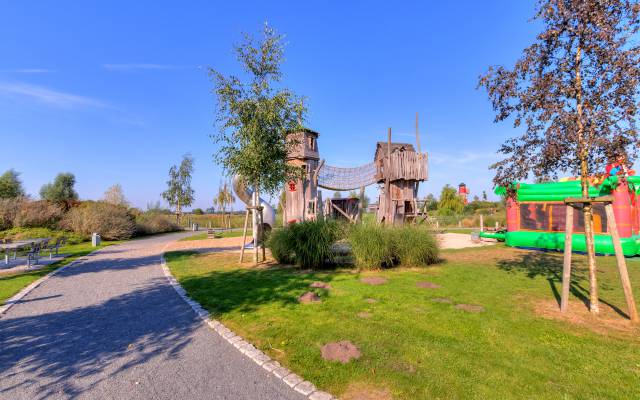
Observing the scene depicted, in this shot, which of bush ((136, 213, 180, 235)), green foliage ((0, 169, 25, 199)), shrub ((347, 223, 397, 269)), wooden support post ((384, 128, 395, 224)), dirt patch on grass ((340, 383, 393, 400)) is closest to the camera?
dirt patch on grass ((340, 383, 393, 400))

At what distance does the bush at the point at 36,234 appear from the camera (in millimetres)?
19141

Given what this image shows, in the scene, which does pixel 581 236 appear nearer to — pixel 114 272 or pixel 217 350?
pixel 217 350

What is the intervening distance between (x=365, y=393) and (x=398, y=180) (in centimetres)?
1565

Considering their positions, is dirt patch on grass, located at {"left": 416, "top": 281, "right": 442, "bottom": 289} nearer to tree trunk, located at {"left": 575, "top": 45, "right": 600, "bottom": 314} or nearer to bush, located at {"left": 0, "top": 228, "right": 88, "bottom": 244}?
tree trunk, located at {"left": 575, "top": 45, "right": 600, "bottom": 314}

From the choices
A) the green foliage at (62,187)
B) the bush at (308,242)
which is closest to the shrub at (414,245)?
the bush at (308,242)

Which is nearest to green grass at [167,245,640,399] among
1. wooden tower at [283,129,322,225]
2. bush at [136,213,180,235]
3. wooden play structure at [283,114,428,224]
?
wooden tower at [283,129,322,225]

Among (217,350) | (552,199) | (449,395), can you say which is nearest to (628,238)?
(552,199)

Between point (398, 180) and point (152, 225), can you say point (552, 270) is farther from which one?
point (152, 225)

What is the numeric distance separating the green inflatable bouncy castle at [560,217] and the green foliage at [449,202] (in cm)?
3220

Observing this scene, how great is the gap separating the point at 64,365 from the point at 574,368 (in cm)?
597

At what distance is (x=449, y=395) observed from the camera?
9.93 ft

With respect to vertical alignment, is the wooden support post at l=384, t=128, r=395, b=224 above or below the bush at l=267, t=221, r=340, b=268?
above

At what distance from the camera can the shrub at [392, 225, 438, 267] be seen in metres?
10.1

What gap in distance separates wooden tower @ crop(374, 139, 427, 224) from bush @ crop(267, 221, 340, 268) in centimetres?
800
